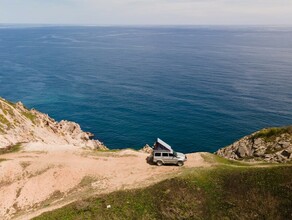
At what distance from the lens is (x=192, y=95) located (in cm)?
13625

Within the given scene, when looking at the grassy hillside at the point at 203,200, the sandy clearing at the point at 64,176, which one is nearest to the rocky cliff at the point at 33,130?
the sandy clearing at the point at 64,176

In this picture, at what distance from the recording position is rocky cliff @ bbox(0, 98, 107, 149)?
7108 centimetres

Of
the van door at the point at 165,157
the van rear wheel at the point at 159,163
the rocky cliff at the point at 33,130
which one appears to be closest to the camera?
the van door at the point at 165,157

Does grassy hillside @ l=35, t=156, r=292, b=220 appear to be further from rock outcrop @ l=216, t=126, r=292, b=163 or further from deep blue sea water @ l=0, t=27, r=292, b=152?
deep blue sea water @ l=0, t=27, r=292, b=152

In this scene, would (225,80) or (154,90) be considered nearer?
(154,90)

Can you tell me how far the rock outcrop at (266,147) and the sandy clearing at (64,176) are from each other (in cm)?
1533

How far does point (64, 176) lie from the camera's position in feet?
149

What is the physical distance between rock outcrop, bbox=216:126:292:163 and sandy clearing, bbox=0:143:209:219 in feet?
50.3

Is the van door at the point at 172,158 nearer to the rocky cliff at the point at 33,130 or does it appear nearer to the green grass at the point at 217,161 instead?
the green grass at the point at 217,161

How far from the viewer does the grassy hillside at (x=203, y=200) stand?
36.3 m

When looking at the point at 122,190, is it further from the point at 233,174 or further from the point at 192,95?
the point at 192,95

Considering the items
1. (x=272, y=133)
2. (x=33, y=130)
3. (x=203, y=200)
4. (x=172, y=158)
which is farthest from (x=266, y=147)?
(x=33, y=130)

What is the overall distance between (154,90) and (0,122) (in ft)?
279

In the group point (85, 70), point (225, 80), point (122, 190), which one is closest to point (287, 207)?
point (122, 190)
